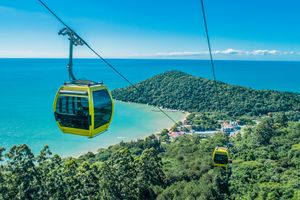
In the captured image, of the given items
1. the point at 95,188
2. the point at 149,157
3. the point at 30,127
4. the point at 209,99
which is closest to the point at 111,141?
the point at 30,127

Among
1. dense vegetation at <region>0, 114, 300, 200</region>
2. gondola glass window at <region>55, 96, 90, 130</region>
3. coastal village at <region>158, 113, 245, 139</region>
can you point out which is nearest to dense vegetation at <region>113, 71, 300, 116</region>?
coastal village at <region>158, 113, 245, 139</region>

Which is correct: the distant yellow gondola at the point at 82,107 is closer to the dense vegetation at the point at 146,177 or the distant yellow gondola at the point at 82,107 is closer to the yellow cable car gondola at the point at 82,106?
the yellow cable car gondola at the point at 82,106

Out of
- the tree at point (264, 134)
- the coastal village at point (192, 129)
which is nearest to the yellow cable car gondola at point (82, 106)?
the tree at point (264, 134)

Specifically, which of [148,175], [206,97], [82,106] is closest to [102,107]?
[82,106]

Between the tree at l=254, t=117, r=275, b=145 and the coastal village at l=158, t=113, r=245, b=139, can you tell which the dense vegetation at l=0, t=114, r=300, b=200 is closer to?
the tree at l=254, t=117, r=275, b=145

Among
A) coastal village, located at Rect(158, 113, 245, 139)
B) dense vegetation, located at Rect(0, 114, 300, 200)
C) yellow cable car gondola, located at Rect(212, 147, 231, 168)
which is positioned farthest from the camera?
coastal village, located at Rect(158, 113, 245, 139)

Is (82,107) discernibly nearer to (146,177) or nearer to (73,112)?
(73,112)
